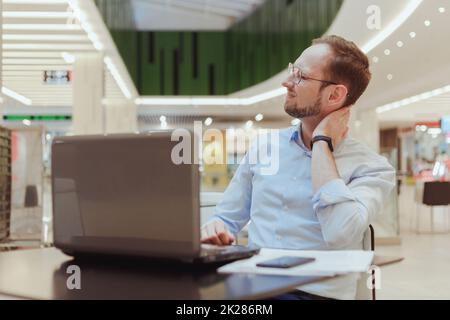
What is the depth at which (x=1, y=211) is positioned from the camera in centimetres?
560

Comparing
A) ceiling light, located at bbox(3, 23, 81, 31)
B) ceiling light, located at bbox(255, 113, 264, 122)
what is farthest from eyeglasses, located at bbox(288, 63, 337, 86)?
ceiling light, located at bbox(255, 113, 264, 122)

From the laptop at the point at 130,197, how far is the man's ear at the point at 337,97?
1.94 feet

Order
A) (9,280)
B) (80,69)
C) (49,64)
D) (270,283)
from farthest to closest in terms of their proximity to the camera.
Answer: (49,64)
(80,69)
(9,280)
(270,283)

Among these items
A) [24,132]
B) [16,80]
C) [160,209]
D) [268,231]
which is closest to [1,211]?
[24,132]

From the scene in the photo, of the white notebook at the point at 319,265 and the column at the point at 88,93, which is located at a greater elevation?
the column at the point at 88,93

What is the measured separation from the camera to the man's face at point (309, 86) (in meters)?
1.61

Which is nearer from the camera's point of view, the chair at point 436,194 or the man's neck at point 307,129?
the man's neck at point 307,129

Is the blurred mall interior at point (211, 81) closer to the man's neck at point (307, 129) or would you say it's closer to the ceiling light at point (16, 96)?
the ceiling light at point (16, 96)

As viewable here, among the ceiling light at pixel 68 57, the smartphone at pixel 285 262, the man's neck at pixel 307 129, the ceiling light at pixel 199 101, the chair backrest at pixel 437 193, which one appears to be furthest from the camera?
the ceiling light at pixel 199 101

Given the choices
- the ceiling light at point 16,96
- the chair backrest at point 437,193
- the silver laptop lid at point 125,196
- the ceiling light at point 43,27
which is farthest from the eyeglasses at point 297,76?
the ceiling light at point 16,96

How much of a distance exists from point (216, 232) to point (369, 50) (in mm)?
10279

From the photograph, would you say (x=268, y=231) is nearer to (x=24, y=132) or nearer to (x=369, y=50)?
(x=24, y=132)

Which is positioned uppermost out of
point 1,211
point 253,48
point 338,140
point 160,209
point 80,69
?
point 253,48

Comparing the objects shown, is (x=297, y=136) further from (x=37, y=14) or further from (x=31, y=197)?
(x=37, y=14)
